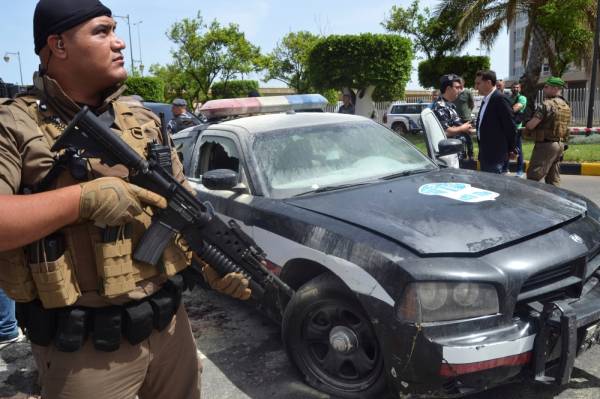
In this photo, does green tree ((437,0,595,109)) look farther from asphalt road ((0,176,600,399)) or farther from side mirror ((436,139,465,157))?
asphalt road ((0,176,600,399))

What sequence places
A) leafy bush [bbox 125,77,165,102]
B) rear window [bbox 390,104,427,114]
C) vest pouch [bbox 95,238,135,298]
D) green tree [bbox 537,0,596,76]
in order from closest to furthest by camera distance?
vest pouch [bbox 95,238,135,298], green tree [bbox 537,0,596,76], rear window [bbox 390,104,427,114], leafy bush [bbox 125,77,165,102]

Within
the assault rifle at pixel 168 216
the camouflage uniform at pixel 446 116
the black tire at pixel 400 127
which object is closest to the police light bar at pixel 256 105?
the camouflage uniform at pixel 446 116

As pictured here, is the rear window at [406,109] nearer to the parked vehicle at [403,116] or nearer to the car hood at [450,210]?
the parked vehicle at [403,116]

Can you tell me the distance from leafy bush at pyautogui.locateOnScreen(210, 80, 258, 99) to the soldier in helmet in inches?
966

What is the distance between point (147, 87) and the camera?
87.4ft

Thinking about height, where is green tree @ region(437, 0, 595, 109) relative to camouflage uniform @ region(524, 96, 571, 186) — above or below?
above

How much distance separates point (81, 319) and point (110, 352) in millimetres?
135

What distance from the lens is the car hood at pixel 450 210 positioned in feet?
7.76

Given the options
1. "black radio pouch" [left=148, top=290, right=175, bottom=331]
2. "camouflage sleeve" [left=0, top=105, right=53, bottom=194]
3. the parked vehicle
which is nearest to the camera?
"camouflage sleeve" [left=0, top=105, right=53, bottom=194]

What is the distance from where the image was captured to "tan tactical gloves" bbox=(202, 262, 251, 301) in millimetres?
1764

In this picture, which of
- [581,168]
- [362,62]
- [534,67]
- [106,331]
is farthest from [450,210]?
[534,67]

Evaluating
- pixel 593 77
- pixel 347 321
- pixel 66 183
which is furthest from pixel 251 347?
pixel 593 77

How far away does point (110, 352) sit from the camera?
4.87 ft

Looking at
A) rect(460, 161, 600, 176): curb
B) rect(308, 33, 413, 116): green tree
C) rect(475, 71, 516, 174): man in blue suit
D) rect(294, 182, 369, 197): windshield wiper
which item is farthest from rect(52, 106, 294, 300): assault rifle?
rect(308, 33, 413, 116): green tree
